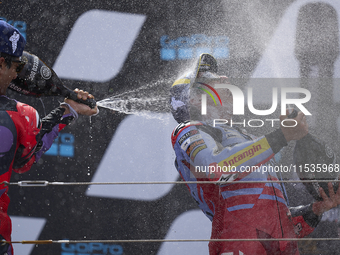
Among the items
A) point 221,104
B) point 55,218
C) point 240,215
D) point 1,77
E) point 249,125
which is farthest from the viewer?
point 55,218

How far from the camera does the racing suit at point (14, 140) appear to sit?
0.98 m

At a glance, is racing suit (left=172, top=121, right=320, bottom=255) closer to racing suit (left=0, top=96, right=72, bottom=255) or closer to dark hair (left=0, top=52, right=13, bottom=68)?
racing suit (left=0, top=96, right=72, bottom=255)

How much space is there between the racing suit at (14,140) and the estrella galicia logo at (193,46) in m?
0.73

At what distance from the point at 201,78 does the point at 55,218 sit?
1.00 metres

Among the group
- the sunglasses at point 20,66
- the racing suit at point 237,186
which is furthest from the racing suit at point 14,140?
the racing suit at point 237,186

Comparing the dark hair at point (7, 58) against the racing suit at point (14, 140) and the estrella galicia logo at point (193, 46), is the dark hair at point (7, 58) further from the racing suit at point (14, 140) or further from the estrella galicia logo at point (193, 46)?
the estrella galicia logo at point (193, 46)

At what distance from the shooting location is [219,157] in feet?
3.35

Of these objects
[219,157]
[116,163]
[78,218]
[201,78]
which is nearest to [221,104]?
[201,78]

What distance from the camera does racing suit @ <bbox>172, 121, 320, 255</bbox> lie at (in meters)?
1.01

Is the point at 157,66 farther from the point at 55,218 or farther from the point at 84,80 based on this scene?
the point at 55,218

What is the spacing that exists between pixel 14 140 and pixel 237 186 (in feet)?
2.34

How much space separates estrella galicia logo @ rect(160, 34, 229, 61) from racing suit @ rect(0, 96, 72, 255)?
73cm

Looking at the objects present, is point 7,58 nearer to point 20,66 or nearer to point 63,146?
point 20,66

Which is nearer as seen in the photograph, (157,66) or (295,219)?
(295,219)
